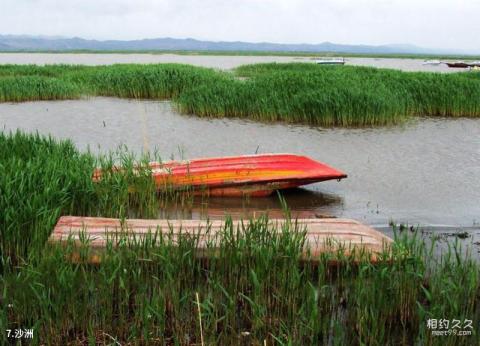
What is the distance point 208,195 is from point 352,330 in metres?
4.99

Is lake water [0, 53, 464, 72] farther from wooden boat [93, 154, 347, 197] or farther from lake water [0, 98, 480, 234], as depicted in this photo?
wooden boat [93, 154, 347, 197]

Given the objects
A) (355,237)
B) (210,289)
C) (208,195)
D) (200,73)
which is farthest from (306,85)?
(210,289)

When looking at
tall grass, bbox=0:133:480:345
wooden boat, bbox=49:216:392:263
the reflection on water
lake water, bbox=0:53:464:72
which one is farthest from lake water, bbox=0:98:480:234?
lake water, bbox=0:53:464:72

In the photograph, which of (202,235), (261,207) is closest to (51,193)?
(202,235)

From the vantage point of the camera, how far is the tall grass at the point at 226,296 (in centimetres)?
416

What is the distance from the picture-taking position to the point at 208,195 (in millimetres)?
9039

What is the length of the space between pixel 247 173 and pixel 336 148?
Answer: 16.0 ft

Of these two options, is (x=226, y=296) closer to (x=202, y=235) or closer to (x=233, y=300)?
(x=233, y=300)

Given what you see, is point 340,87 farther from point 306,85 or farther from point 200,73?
point 200,73

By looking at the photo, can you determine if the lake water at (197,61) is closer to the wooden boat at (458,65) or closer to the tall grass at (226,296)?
the wooden boat at (458,65)

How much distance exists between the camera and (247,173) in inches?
354

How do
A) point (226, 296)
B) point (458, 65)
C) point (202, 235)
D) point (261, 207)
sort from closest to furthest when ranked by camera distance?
point (226, 296), point (202, 235), point (261, 207), point (458, 65)

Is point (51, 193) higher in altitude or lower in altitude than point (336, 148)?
higher

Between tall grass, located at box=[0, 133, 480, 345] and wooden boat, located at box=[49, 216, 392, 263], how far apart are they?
0.14 meters
